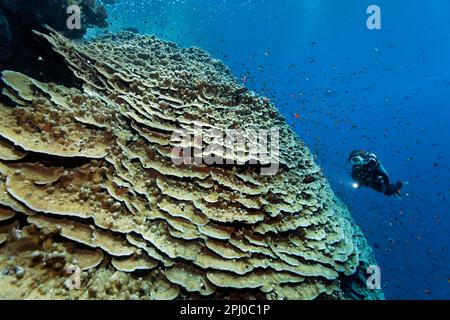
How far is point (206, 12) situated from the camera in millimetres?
57281

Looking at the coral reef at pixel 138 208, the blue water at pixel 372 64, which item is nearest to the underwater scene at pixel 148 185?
the coral reef at pixel 138 208

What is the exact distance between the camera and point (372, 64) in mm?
77062

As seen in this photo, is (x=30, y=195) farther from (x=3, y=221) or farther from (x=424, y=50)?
(x=424, y=50)

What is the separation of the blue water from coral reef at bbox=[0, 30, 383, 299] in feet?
81.1

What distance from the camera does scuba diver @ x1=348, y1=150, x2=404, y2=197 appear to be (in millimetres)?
8008

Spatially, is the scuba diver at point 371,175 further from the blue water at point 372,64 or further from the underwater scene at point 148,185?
the blue water at point 372,64

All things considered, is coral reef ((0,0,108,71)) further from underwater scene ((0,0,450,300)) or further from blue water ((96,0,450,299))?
blue water ((96,0,450,299))

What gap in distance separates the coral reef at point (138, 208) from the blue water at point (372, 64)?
24.7 metres

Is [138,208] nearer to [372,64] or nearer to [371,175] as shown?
[371,175]

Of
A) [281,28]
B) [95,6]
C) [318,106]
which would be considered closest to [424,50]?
[318,106]

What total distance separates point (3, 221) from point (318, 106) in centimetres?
7917

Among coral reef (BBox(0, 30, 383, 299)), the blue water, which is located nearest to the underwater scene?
coral reef (BBox(0, 30, 383, 299))

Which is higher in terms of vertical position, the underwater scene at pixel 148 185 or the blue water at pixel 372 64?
the blue water at pixel 372 64

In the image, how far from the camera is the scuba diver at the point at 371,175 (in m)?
8.01
